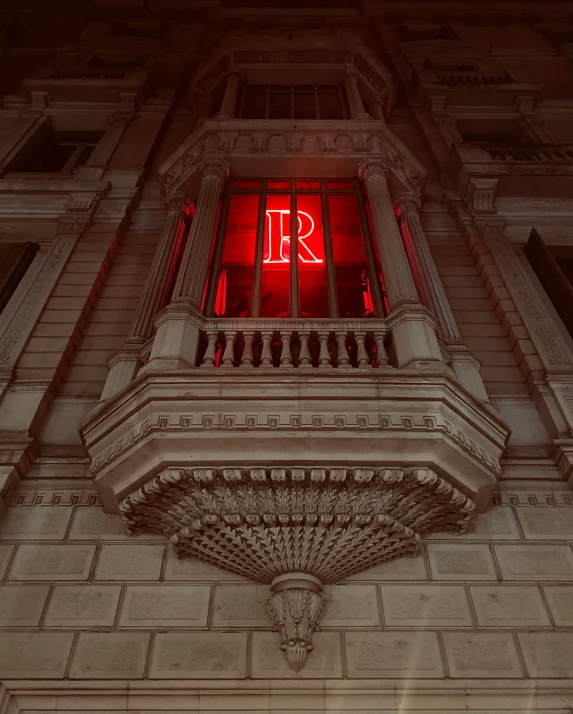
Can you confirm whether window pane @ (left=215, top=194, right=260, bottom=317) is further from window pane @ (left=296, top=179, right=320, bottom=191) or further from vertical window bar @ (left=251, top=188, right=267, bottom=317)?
window pane @ (left=296, top=179, right=320, bottom=191)

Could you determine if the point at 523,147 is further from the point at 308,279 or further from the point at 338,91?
the point at 308,279

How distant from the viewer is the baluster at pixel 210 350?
5844 mm

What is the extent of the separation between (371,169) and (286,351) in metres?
4.10

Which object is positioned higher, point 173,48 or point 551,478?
point 173,48

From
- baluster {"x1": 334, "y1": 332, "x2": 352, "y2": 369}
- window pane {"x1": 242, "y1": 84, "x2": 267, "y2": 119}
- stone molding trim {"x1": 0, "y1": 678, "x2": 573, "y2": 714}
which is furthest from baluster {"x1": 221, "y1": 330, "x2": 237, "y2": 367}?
window pane {"x1": 242, "y1": 84, "x2": 267, "y2": 119}

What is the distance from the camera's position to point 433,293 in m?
7.57

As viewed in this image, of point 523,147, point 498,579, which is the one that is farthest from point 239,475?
point 523,147

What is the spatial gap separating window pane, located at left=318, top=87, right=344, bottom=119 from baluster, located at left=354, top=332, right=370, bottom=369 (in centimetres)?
648

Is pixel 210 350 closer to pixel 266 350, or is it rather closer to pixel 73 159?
pixel 266 350

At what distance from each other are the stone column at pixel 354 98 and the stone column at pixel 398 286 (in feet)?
5.56

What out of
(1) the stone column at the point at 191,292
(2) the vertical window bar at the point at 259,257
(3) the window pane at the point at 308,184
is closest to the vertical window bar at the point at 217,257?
(1) the stone column at the point at 191,292

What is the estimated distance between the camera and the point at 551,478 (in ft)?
19.5

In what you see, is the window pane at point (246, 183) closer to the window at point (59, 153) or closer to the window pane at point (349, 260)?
the window pane at point (349, 260)

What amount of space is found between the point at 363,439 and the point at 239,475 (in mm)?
1118
